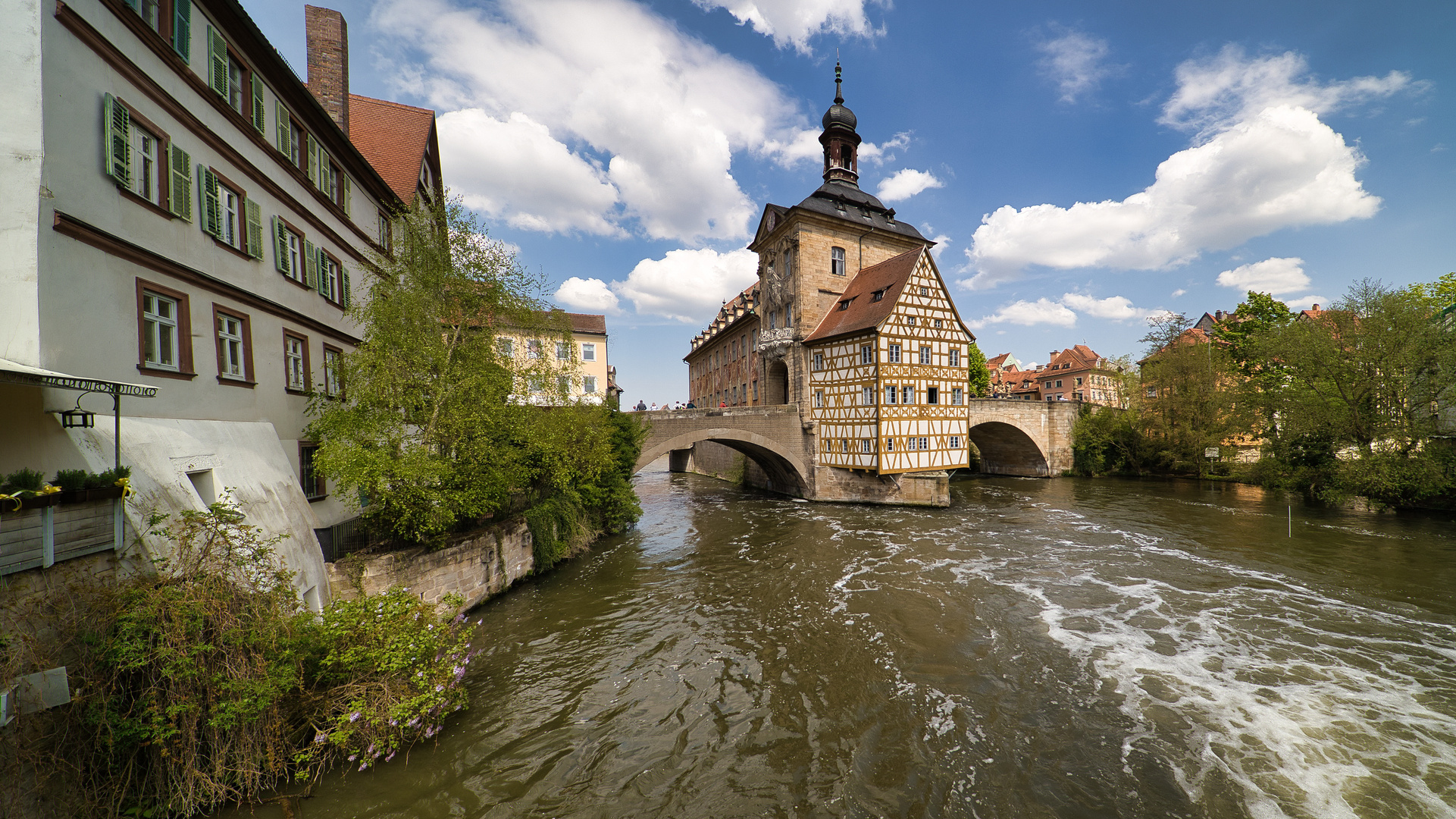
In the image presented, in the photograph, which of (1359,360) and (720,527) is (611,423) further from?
(1359,360)

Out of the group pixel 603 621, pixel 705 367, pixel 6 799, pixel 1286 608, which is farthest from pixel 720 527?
pixel 705 367

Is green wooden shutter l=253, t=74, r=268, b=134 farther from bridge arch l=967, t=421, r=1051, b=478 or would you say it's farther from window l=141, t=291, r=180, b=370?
bridge arch l=967, t=421, r=1051, b=478

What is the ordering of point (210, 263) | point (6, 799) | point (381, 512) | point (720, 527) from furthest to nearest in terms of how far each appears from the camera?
1. point (720, 527)
2. point (381, 512)
3. point (210, 263)
4. point (6, 799)

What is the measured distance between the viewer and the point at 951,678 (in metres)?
7.66

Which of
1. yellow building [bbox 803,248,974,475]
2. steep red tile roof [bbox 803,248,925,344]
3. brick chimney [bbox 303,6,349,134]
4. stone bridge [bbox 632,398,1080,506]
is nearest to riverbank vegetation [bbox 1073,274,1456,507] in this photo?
stone bridge [bbox 632,398,1080,506]

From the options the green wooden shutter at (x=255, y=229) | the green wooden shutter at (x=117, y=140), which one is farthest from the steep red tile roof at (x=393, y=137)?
the green wooden shutter at (x=117, y=140)

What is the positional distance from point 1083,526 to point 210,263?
23.9m

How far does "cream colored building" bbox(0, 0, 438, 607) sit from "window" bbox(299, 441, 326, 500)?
0.05m

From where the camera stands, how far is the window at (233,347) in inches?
300

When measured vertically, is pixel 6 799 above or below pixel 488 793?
above

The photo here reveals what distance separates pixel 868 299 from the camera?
2278 cm

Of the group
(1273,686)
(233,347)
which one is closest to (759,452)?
(1273,686)

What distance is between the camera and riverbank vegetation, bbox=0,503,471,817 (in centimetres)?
366

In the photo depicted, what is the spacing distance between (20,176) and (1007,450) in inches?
1606
